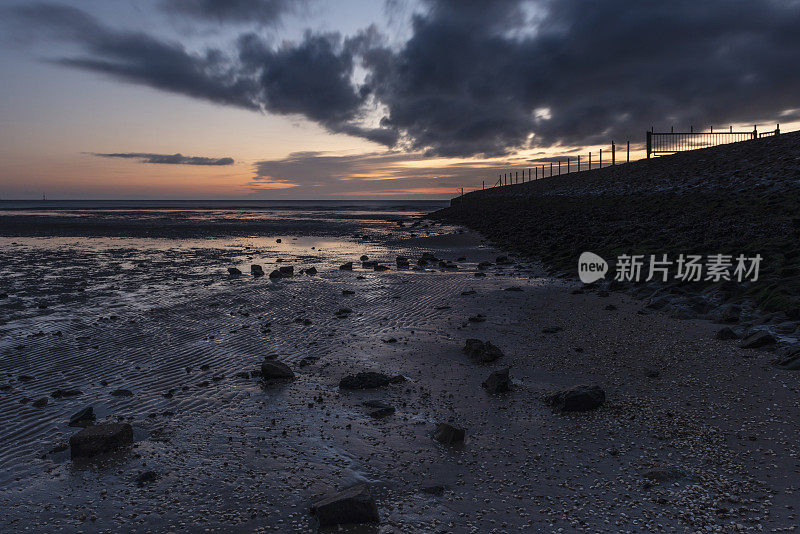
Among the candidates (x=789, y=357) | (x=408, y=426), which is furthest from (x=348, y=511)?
(x=789, y=357)

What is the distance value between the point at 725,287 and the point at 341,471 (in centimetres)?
1274

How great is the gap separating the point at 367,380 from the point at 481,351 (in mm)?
2755

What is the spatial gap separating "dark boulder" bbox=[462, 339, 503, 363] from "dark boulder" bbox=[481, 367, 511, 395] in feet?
4.57

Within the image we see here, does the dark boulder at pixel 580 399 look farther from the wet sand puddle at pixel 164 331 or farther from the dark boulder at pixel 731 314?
the dark boulder at pixel 731 314

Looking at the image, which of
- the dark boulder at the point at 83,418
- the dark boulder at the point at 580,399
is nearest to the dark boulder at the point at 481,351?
the dark boulder at the point at 580,399

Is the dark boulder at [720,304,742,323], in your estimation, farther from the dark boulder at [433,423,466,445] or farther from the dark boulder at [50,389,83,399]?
the dark boulder at [50,389,83,399]

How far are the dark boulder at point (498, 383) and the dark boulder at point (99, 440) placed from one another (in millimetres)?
5844

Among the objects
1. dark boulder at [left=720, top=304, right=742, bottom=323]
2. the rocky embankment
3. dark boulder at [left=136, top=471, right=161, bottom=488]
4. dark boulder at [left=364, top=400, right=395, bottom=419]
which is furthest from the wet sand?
the rocky embankment

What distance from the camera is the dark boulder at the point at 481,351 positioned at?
9.70 metres

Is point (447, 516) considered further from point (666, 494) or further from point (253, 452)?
point (253, 452)

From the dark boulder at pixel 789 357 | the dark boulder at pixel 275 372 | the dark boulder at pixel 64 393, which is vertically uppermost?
the dark boulder at pixel 789 357

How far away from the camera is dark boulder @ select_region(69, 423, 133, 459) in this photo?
6.24 m

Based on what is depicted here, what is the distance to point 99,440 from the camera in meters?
6.32

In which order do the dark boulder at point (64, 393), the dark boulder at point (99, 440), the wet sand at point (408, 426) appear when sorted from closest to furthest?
the wet sand at point (408, 426), the dark boulder at point (99, 440), the dark boulder at point (64, 393)
